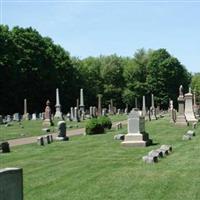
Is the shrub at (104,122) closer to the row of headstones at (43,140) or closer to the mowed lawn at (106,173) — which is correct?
the row of headstones at (43,140)

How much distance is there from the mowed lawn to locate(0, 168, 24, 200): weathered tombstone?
5.21 metres

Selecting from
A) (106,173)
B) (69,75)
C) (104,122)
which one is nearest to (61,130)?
(104,122)

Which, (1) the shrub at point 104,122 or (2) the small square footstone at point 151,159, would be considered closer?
(2) the small square footstone at point 151,159

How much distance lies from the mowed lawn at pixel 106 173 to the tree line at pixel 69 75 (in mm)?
54526

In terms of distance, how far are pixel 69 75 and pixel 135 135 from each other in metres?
69.7

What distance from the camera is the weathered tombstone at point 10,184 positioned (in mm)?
6094

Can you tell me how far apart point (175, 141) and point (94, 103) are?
78738mm

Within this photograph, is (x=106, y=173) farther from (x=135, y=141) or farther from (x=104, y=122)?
(x=104, y=122)

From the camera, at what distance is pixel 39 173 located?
15648 mm

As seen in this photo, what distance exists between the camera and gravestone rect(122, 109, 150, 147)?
75.4 ft

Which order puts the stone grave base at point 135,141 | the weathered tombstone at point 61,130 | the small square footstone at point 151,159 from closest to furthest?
the small square footstone at point 151,159 → the stone grave base at point 135,141 → the weathered tombstone at point 61,130

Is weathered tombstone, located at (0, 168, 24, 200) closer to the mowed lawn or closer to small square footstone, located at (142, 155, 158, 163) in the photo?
the mowed lawn

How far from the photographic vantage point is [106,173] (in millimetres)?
14977

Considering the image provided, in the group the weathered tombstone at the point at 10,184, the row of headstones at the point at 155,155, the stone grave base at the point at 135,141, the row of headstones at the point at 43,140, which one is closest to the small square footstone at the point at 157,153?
the row of headstones at the point at 155,155
